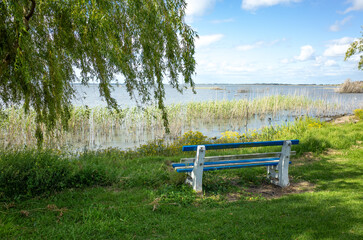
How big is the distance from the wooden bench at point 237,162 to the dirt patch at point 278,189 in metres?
0.14

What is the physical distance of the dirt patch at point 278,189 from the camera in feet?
15.9

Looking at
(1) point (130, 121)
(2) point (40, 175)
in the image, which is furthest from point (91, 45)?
(1) point (130, 121)

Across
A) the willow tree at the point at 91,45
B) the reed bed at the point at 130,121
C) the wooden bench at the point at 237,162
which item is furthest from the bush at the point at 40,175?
the wooden bench at the point at 237,162

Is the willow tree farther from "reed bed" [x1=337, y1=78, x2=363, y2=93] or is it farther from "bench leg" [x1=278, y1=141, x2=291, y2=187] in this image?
"reed bed" [x1=337, y1=78, x2=363, y2=93]

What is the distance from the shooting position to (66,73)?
514cm

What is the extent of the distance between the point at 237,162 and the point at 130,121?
9560mm

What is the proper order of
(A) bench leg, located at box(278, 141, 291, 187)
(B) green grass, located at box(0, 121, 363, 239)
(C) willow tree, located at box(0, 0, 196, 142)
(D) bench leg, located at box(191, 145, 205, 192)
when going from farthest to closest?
(A) bench leg, located at box(278, 141, 291, 187) < (D) bench leg, located at box(191, 145, 205, 192) < (C) willow tree, located at box(0, 0, 196, 142) < (B) green grass, located at box(0, 121, 363, 239)

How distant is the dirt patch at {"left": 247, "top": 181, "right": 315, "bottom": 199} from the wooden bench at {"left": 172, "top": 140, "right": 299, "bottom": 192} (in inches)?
5.7

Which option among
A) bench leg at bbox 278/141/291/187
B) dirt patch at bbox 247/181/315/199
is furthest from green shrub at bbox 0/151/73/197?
bench leg at bbox 278/141/291/187

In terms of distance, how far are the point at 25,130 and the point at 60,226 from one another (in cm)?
706

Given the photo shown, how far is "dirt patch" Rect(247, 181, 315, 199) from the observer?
4858 millimetres

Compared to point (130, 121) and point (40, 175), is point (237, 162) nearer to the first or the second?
point (40, 175)

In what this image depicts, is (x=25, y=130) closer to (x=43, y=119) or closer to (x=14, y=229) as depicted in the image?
(x=43, y=119)

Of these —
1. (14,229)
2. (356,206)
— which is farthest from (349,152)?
(14,229)
